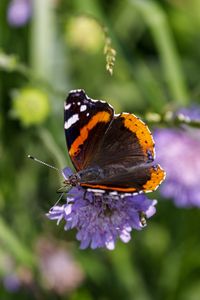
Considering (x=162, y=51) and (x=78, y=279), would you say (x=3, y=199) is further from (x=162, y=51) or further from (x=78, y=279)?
(x=162, y=51)

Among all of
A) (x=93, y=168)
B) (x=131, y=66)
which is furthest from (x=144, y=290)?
(x=93, y=168)

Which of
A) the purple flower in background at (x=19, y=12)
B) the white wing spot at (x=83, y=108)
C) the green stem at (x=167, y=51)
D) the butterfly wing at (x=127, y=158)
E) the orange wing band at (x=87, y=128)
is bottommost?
the butterfly wing at (x=127, y=158)

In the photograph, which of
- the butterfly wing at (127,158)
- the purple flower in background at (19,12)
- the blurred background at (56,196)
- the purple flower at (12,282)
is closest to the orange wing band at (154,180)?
the butterfly wing at (127,158)

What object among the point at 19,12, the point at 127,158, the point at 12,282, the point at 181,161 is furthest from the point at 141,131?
the point at 19,12

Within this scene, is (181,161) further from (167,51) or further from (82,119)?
(82,119)

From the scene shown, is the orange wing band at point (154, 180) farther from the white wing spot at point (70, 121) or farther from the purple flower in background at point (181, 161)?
the purple flower in background at point (181, 161)

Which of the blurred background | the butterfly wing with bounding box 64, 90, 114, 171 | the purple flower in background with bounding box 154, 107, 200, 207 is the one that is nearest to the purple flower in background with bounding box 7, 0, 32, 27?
the blurred background

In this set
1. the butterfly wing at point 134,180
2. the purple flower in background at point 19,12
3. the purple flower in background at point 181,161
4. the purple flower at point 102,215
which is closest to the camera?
the butterfly wing at point 134,180

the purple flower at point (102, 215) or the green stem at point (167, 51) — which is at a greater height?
the green stem at point (167, 51)
